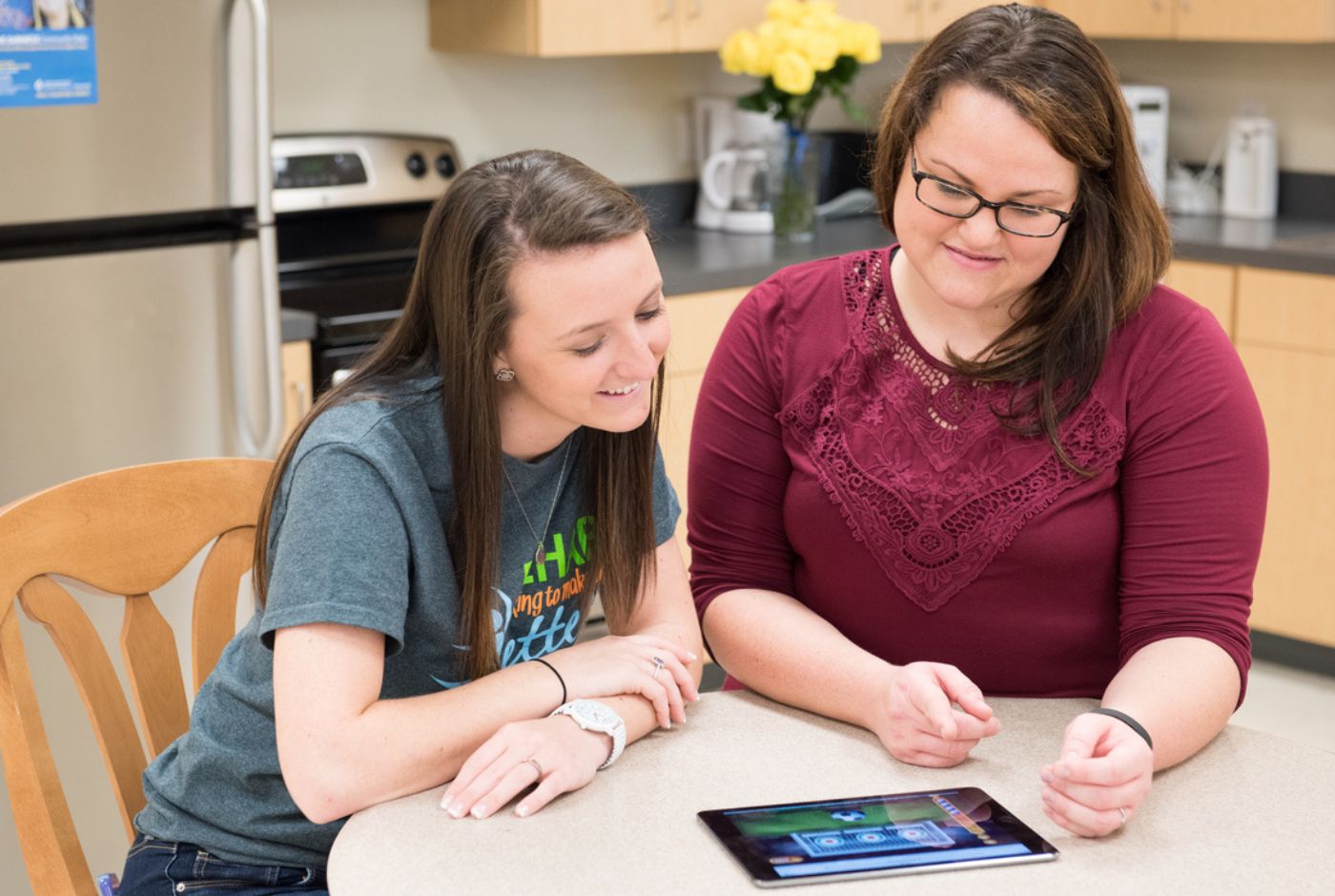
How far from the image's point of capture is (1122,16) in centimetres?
378

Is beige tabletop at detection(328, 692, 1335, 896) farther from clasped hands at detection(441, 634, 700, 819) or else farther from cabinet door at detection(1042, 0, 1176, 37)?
cabinet door at detection(1042, 0, 1176, 37)

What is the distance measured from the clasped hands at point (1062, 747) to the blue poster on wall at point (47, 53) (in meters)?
1.54

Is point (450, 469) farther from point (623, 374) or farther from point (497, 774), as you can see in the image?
point (497, 774)

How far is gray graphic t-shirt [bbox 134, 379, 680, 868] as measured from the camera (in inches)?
49.9

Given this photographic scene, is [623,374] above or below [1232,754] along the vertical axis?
above

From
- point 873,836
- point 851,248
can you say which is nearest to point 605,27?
point 851,248

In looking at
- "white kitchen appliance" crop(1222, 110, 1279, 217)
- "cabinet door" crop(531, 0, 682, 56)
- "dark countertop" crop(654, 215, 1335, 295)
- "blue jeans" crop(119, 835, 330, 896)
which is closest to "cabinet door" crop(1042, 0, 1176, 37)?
"white kitchen appliance" crop(1222, 110, 1279, 217)

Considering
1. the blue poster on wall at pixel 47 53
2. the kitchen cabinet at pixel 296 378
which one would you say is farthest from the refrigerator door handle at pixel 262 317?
the blue poster on wall at pixel 47 53

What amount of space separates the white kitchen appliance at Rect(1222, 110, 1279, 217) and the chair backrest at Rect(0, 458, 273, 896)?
2.91 m

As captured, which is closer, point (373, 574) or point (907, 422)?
point (373, 574)

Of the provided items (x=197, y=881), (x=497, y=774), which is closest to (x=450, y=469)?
(x=497, y=774)

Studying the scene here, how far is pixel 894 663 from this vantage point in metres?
1.64

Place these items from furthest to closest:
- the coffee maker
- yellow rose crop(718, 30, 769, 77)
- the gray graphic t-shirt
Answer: the coffee maker, yellow rose crop(718, 30, 769, 77), the gray graphic t-shirt

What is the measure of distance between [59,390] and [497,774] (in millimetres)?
1378
